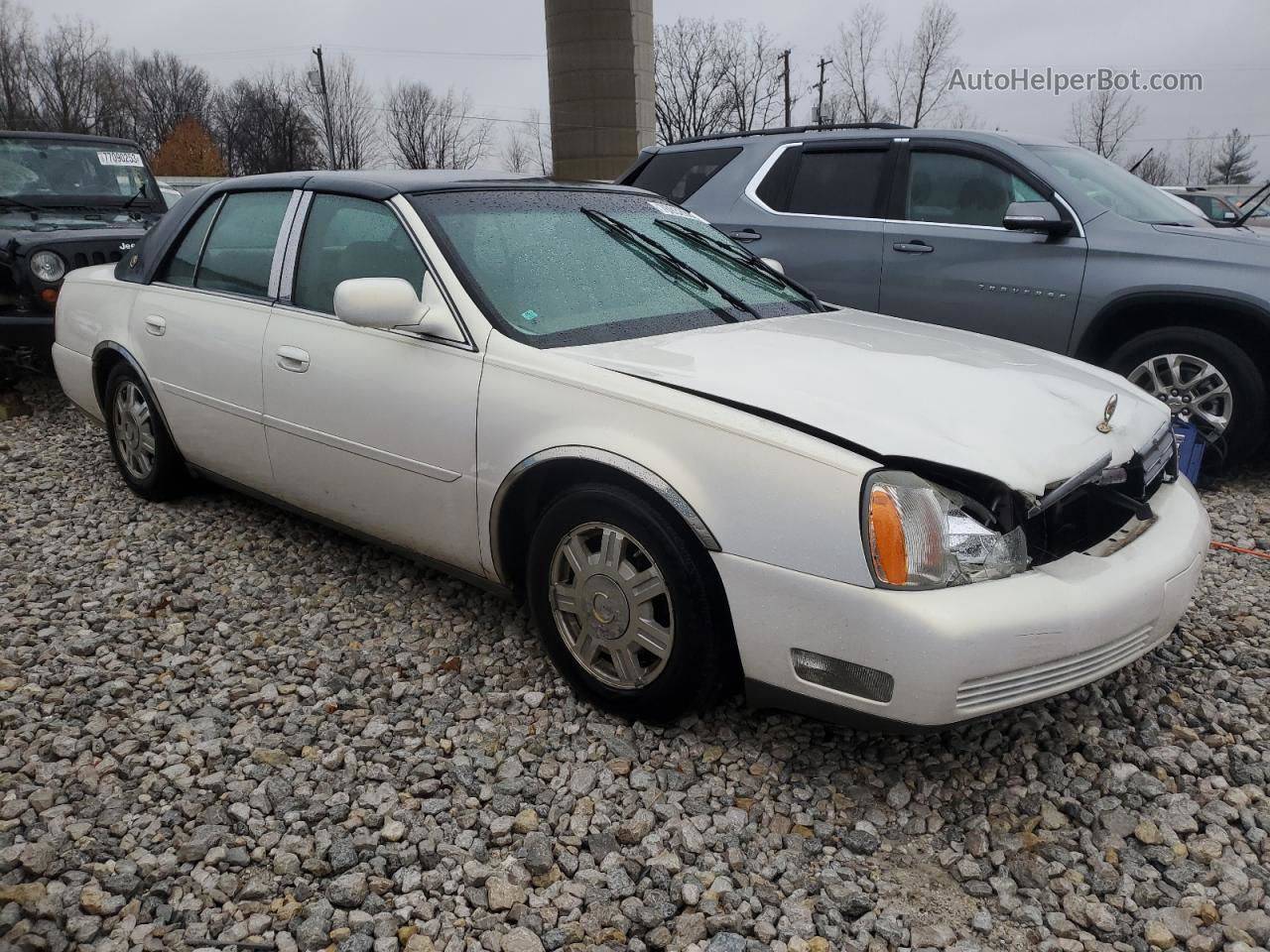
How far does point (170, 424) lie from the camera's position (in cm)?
438

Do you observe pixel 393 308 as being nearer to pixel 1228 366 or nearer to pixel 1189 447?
pixel 1189 447

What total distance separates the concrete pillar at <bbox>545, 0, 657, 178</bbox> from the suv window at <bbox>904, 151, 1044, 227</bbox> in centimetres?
2473

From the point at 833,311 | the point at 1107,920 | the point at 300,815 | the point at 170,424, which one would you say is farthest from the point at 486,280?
the point at 1107,920

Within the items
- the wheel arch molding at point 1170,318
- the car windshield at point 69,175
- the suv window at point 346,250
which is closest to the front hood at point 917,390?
the suv window at point 346,250

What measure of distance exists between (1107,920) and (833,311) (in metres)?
2.30

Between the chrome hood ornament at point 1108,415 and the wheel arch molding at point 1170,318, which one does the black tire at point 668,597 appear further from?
the wheel arch molding at point 1170,318

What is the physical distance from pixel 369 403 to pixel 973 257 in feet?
12.0

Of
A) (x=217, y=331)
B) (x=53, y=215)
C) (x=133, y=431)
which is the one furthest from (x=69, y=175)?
(x=217, y=331)

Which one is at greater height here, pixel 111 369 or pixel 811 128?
pixel 811 128

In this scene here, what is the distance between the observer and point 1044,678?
2.36m

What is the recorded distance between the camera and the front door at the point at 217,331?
12.6 ft

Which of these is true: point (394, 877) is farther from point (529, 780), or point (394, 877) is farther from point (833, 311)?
point (833, 311)

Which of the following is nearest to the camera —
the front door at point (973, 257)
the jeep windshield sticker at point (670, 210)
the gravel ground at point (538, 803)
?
the gravel ground at point (538, 803)

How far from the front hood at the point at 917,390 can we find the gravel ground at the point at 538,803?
856 millimetres
